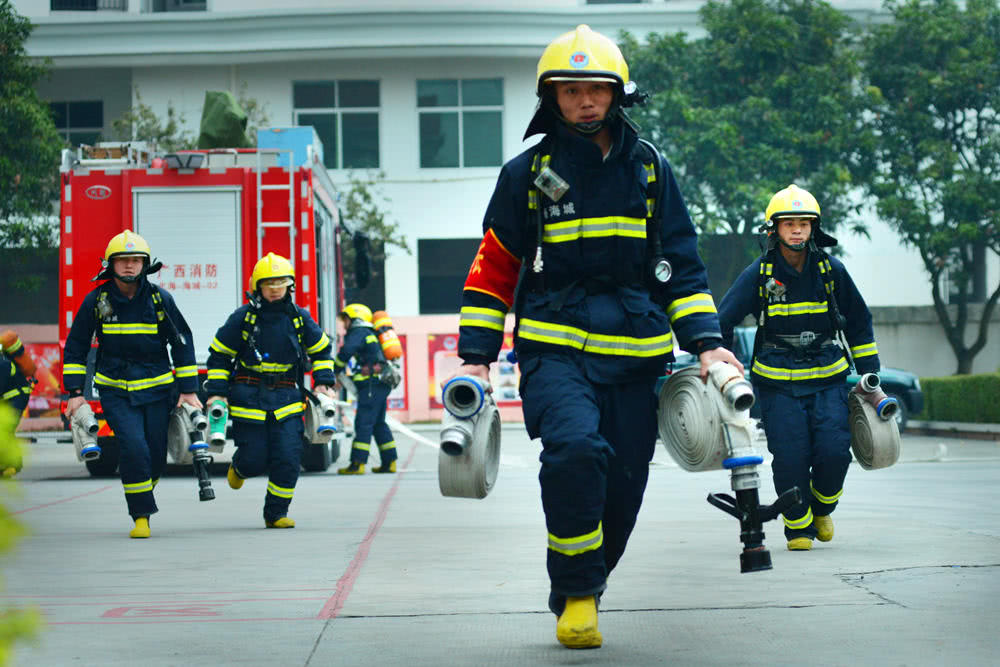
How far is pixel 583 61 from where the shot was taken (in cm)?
476

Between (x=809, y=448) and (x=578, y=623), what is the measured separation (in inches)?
130

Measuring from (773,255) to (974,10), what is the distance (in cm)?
2322

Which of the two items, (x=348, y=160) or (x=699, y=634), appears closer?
(x=699, y=634)

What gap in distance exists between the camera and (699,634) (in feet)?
16.5

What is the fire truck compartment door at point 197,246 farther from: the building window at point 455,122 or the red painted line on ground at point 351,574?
the building window at point 455,122

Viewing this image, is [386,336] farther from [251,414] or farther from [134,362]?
[134,362]

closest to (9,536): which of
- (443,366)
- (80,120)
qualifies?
(443,366)

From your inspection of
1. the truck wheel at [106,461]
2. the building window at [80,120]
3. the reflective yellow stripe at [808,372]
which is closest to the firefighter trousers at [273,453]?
the reflective yellow stripe at [808,372]

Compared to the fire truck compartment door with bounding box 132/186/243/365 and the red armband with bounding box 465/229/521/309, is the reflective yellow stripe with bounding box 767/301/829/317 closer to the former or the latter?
the red armband with bounding box 465/229/521/309

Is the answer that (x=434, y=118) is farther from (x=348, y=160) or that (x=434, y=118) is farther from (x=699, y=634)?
(x=699, y=634)

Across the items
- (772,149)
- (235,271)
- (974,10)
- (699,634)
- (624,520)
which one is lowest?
(699,634)

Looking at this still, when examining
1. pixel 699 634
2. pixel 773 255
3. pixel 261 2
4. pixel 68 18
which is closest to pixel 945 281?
pixel 261 2

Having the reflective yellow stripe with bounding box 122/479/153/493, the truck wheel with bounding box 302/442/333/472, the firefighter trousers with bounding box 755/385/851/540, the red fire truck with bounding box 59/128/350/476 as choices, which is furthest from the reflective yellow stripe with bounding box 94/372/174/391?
the truck wheel with bounding box 302/442/333/472

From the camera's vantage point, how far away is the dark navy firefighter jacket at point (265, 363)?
9711mm
